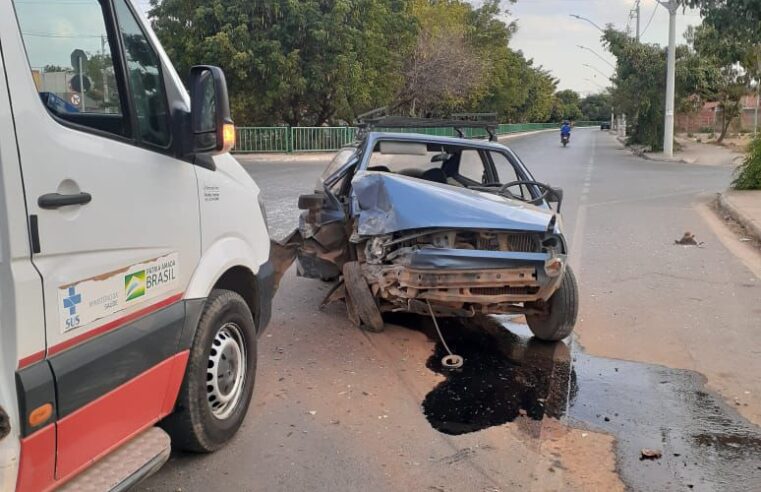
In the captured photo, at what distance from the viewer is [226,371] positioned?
3873mm

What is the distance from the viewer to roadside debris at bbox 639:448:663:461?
12.9 feet

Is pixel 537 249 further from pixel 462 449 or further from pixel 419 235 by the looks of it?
pixel 462 449

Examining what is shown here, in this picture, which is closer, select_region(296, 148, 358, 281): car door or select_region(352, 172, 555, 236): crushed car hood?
select_region(352, 172, 555, 236): crushed car hood

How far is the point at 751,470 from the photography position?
12.4ft

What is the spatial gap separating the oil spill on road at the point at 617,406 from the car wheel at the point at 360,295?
59cm

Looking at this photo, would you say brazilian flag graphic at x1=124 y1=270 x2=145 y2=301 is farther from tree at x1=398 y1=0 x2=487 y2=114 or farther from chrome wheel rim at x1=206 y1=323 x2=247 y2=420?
tree at x1=398 y1=0 x2=487 y2=114

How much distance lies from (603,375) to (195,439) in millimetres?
3084

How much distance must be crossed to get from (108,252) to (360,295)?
119 inches

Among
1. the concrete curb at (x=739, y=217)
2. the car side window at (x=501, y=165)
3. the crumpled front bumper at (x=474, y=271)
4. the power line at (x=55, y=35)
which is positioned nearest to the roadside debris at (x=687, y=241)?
the concrete curb at (x=739, y=217)

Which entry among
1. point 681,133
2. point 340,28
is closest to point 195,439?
point 340,28

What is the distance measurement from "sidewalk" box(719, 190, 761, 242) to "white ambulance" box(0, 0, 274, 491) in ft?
31.7

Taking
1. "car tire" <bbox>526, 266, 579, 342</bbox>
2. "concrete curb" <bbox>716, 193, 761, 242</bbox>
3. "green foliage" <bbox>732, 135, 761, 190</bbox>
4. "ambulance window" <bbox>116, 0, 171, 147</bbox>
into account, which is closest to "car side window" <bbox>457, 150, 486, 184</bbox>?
"car tire" <bbox>526, 266, 579, 342</bbox>

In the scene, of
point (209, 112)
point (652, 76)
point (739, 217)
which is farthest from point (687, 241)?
point (652, 76)

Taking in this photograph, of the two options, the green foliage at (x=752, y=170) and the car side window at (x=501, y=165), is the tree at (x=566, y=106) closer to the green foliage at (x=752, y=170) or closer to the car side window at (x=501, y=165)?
the green foliage at (x=752, y=170)
